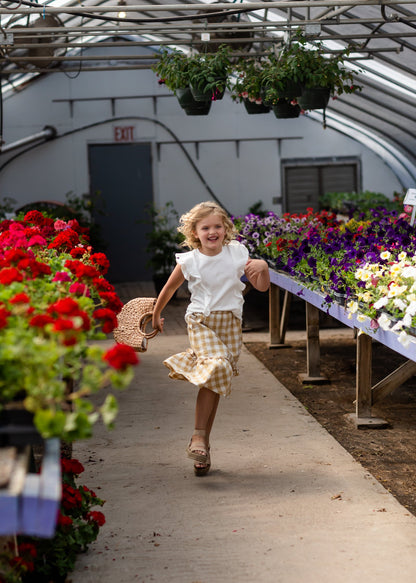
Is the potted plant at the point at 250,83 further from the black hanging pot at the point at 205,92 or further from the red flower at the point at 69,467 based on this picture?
the red flower at the point at 69,467

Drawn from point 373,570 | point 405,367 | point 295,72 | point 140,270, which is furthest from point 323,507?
point 140,270

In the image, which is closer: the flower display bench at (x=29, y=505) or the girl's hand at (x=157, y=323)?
the flower display bench at (x=29, y=505)

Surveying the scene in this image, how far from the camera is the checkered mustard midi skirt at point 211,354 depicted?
155 inches

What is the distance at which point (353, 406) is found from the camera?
553cm

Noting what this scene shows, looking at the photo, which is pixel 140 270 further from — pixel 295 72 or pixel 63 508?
pixel 63 508

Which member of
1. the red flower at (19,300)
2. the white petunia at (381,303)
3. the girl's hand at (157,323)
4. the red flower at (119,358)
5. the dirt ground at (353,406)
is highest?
the red flower at (19,300)

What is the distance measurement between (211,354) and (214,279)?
37cm

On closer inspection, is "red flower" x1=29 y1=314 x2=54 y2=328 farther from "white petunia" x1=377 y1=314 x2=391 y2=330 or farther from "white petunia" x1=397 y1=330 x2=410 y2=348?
→ "white petunia" x1=377 y1=314 x2=391 y2=330

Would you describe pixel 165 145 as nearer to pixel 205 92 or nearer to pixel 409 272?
pixel 205 92

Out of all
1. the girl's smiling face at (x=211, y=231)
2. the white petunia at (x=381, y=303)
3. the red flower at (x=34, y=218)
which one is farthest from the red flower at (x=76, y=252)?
the red flower at (x=34, y=218)

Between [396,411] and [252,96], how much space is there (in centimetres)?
313

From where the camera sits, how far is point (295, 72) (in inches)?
248

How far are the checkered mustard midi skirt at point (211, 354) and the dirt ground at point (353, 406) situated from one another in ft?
3.12

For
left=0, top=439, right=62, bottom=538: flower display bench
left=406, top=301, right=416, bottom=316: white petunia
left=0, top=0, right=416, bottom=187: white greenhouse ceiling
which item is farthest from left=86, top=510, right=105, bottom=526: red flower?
left=0, top=0, right=416, bottom=187: white greenhouse ceiling
